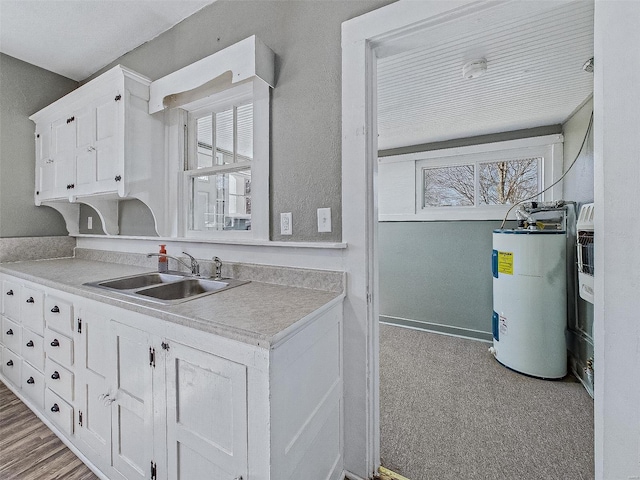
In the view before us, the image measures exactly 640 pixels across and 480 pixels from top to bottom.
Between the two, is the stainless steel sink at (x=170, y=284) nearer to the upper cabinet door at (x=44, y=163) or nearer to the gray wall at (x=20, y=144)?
the upper cabinet door at (x=44, y=163)

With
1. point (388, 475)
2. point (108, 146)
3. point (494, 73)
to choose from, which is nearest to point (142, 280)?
point (108, 146)

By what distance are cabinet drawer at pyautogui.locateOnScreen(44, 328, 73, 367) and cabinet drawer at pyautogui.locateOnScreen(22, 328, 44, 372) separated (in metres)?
0.11

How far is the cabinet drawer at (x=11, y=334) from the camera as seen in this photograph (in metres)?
1.91

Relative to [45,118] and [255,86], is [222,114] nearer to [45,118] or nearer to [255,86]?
[255,86]

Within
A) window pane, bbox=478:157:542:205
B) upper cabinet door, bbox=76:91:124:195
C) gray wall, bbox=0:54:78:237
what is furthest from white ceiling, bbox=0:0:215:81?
window pane, bbox=478:157:542:205

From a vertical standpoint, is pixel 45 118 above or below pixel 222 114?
above

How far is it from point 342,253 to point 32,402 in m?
2.22

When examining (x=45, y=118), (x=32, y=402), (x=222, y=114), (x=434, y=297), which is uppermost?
(x=45, y=118)

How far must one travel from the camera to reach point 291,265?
Result: 4.81 feet

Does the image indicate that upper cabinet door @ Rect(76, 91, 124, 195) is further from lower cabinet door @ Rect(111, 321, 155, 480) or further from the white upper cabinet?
lower cabinet door @ Rect(111, 321, 155, 480)

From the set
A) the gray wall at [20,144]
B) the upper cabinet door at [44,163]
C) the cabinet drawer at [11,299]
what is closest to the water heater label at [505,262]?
the cabinet drawer at [11,299]

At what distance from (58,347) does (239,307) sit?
1224 millimetres

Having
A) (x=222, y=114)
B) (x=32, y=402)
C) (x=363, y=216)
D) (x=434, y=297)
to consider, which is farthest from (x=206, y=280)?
(x=434, y=297)

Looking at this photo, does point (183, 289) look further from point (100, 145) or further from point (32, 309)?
point (100, 145)
